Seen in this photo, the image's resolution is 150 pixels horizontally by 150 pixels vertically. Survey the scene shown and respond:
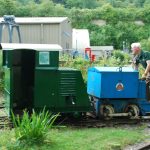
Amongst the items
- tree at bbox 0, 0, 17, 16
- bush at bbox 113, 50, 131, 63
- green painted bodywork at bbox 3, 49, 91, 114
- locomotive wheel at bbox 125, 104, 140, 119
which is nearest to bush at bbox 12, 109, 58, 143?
green painted bodywork at bbox 3, 49, 91, 114

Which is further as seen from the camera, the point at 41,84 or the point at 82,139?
the point at 41,84

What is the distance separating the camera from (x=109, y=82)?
11742 millimetres

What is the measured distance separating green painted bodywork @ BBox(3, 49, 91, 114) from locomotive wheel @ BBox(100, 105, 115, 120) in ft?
2.18

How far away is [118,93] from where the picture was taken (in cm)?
1187

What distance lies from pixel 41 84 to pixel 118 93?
2.16 metres

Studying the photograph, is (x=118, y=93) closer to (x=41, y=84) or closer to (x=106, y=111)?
(x=106, y=111)

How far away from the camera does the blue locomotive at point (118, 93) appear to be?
38.5 ft

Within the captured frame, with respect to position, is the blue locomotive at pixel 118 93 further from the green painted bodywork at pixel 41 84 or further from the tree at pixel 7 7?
the tree at pixel 7 7

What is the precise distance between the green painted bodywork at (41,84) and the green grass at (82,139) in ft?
2.27

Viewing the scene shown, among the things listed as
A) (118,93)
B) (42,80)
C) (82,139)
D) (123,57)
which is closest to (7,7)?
(123,57)

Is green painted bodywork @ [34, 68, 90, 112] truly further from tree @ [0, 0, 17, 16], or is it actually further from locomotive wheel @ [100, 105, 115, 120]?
tree @ [0, 0, 17, 16]

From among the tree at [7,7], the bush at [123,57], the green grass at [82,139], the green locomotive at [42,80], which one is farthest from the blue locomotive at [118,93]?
the tree at [7,7]

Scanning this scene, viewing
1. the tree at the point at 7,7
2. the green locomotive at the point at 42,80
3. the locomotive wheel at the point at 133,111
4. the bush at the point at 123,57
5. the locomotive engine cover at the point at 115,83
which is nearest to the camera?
the green locomotive at the point at 42,80

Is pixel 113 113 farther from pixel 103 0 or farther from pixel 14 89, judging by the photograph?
pixel 103 0
